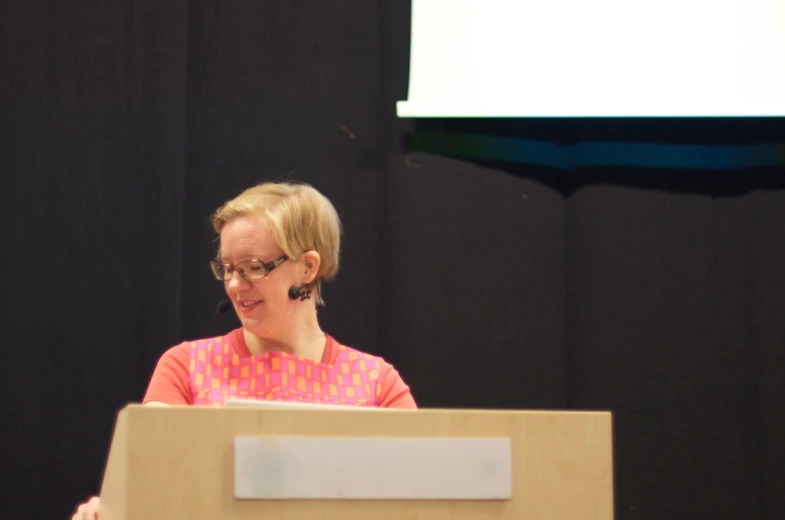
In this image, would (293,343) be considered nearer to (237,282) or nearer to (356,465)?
(237,282)

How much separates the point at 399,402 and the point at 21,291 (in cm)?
101

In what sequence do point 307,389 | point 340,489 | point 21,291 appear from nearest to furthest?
point 340,489 < point 307,389 < point 21,291

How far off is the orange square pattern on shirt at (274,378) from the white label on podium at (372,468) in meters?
0.62

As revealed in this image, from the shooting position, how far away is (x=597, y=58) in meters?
2.27

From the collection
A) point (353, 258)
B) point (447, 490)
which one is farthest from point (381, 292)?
point (447, 490)

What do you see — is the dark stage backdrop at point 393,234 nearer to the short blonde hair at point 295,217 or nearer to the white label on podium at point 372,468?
the short blonde hair at point 295,217

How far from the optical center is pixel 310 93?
2318 mm

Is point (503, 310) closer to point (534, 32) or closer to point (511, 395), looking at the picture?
point (511, 395)

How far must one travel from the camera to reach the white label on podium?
42.5 inches

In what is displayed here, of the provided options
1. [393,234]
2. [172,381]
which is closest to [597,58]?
[393,234]

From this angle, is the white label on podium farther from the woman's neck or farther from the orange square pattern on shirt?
the woman's neck

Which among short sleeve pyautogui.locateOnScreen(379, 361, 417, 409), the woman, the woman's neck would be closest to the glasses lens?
the woman

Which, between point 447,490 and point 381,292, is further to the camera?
point 381,292

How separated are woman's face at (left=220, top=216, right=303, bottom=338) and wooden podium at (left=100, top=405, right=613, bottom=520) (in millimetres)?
638
